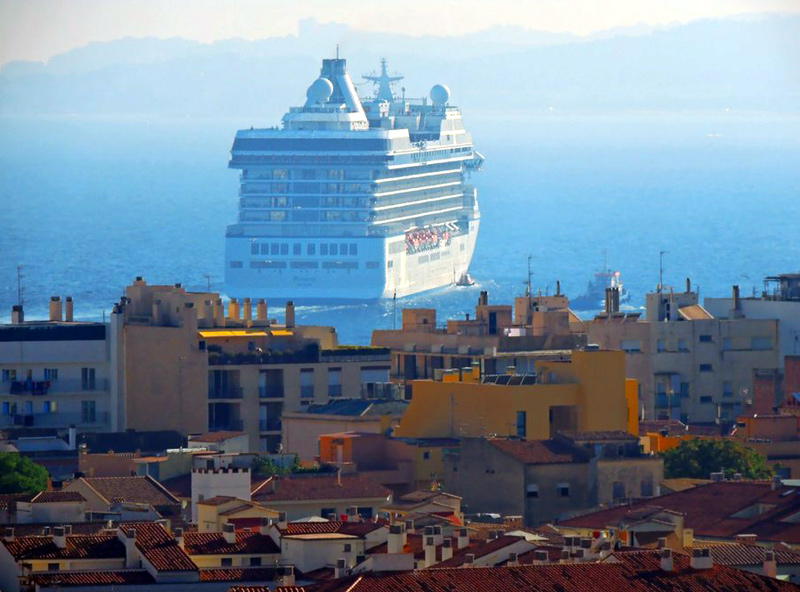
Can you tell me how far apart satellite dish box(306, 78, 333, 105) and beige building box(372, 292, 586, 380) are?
10620cm

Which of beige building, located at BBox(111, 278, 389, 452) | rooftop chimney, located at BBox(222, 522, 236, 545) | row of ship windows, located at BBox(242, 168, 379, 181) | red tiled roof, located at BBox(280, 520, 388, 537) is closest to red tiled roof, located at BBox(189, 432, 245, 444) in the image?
beige building, located at BBox(111, 278, 389, 452)

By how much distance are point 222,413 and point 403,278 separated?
99.5m

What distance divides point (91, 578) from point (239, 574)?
1374 mm

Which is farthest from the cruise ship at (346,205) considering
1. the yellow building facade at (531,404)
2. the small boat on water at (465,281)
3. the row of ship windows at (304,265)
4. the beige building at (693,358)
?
the yellow building facade at (531,404)

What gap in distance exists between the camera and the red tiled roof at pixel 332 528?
1121 inches

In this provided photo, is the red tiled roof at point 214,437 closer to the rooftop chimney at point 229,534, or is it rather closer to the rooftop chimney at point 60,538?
the rooftop chimney at point 229,534

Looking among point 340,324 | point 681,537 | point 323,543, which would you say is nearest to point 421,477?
point 681,537

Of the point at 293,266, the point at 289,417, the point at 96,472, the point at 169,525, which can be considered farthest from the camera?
the point at 293,266

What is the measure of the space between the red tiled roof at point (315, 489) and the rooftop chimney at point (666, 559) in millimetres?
8587

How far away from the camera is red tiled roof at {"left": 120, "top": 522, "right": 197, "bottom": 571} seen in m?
26.0

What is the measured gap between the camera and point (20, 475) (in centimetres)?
3809

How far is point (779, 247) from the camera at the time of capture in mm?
169500

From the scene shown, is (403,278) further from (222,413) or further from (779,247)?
(222,413)

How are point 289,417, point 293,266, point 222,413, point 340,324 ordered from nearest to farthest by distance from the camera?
1. point 289,417
2. point 222,413
3. point 340,324
4. point 293,266
